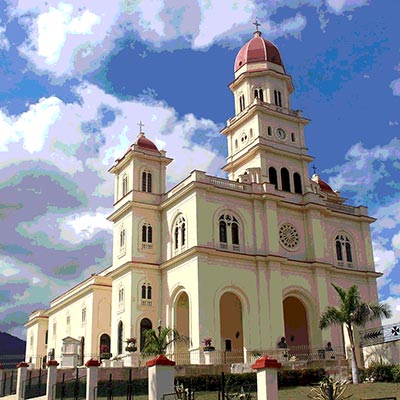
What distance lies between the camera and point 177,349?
37906 mm

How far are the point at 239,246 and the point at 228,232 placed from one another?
46.2 inches

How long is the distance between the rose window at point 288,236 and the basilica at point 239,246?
3.2 inches

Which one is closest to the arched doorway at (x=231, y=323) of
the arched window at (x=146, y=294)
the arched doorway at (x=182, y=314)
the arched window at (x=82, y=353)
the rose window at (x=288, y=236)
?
the arched doorway at (x=182, y=314)

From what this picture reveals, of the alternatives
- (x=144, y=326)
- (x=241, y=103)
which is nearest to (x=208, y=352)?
(x=144, y=326)

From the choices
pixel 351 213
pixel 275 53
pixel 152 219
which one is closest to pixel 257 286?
pixel 152 219

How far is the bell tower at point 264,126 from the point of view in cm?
4400

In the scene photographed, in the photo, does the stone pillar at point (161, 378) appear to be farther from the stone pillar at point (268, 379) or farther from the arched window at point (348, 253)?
the arched window at point (348, 253)

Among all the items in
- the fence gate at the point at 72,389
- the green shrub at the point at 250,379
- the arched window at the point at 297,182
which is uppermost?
the arched window at the point at 297,182

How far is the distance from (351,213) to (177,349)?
1748cm

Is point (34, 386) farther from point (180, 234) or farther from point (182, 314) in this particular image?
point (180, 234)

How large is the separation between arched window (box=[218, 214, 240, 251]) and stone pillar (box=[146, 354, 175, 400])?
2234 centimetres

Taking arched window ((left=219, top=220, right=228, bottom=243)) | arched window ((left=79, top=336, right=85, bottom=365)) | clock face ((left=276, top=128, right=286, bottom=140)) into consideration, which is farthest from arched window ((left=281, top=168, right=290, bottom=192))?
arched window ((left=79, top=336, right=85, bottom=365))

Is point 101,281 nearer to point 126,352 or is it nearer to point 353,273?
point 126,352

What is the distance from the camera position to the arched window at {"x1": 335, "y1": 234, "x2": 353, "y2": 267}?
Answer: 4459cm
